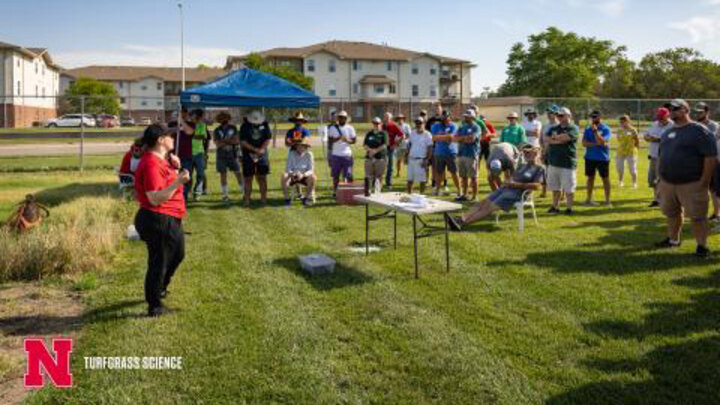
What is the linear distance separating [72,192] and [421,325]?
10.3 metres

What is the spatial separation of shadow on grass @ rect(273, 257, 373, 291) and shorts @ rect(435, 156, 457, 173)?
5.80 metres

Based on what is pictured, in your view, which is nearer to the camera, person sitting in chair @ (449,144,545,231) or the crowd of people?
the crowd of people

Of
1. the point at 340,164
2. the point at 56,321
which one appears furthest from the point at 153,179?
the point at 340,164

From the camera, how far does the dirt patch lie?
434 centimetres

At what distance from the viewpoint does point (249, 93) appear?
12.2 m

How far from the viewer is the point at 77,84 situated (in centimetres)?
6197

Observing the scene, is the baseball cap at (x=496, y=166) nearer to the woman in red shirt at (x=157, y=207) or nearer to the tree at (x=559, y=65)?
the woman in red shirt at (x=157, y=207)

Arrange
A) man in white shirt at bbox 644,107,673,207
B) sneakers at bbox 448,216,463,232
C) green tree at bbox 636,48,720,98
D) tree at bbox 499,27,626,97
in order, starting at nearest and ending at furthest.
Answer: sneakers at bbox 448,216,463,232
man in white shirt at bbox 644,107,673,207
green tree at bbox 636,48,720,98
tree at bbox 499,27,626,97

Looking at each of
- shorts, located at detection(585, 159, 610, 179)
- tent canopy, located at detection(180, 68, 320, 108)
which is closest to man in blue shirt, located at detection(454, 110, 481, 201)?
shorts, located at detection(585, 159, 610, 179)

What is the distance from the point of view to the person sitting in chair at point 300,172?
1198cm

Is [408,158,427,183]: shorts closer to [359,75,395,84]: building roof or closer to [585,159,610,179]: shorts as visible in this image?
[585,159,610,179]: shorts

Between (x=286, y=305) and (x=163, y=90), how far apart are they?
88.1 meters

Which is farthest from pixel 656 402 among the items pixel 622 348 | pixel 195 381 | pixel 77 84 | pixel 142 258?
pixel 77 84

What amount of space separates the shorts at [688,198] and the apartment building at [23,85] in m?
50.6
